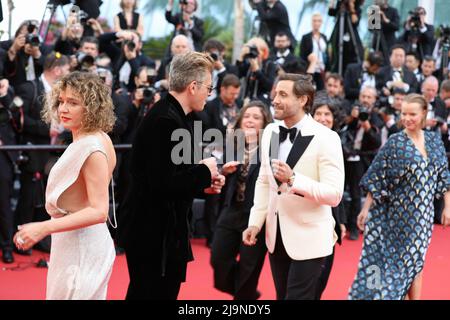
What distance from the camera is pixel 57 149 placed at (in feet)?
23.3

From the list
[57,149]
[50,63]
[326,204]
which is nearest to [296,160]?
[326,204]

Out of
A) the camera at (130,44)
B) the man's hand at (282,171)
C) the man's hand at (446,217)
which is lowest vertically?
the man's hand at (446,217)

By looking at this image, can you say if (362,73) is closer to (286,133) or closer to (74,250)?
(286,133)

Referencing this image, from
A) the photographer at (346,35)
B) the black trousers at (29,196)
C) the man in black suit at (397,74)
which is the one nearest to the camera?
the black trousers at (29,196)

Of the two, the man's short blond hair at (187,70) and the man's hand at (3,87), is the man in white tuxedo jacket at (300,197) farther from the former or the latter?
the man's hand at (3,87)

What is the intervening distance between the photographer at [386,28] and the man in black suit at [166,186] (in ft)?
26.6

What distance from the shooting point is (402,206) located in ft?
18.9

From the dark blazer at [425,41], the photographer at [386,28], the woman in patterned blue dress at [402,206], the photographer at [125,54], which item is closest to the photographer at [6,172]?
the photographer at [125,54]

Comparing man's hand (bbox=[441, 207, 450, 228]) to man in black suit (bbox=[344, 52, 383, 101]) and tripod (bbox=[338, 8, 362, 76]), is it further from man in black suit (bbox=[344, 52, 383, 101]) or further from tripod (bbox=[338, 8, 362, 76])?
tripod (bbox=[338, 8, 362, 76])

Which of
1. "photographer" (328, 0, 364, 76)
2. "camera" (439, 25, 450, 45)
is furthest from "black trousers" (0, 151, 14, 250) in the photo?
"camera" (439, 25, 450, 45)

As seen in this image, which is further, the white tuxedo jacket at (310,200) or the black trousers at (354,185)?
the black trousers at (354,185)

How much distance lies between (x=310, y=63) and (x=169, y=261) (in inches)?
258

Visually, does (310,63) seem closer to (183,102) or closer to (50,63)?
(50,63)

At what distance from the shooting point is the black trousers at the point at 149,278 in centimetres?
392
